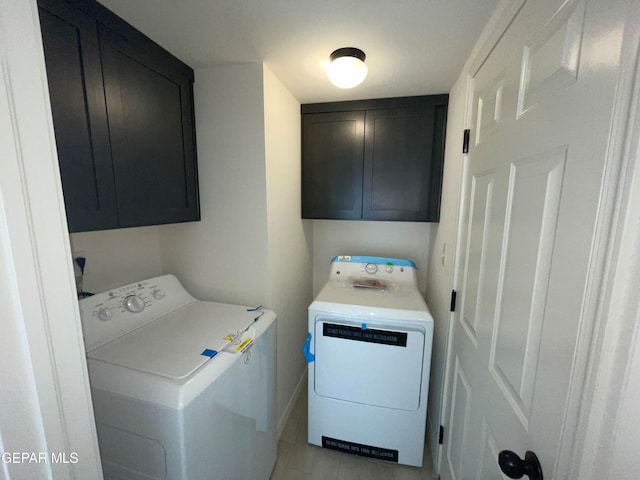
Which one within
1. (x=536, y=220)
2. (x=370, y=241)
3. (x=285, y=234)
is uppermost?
(x=536, y=220)

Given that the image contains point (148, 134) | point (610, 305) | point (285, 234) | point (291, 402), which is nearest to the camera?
point (610, 305)

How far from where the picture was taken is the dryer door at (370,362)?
1413mm

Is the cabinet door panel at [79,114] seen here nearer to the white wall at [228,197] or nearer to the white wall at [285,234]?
the white wall at [228,197]

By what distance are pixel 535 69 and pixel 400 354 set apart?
4.44ft

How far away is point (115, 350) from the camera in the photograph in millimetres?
971

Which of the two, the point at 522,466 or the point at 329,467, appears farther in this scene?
the point at 329,467

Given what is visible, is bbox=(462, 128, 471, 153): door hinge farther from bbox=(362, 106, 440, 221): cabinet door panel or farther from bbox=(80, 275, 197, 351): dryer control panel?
bbox=(80, 275, 197, 351): dryer control panel

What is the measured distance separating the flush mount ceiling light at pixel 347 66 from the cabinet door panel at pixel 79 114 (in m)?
0.96

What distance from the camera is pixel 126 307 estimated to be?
3.81 feet

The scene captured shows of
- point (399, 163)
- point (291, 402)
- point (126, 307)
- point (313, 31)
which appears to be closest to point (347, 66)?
point (313, 31)

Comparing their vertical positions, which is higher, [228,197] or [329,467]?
[228,197]

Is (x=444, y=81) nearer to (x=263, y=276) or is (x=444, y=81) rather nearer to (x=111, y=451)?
(x=263, y=276)

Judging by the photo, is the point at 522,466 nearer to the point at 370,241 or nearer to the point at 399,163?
the point at 399,163

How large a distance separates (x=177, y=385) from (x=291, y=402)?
55.8 inches
